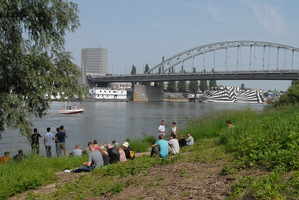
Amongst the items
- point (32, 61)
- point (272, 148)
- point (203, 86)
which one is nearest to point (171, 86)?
point (203, 86)

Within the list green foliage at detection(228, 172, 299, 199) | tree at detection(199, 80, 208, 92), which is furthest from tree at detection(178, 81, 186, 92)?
green foliage at detection(228, 172, 299, 199)

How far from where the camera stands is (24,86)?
9461 mm

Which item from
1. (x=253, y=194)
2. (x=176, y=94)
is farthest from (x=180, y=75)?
(x=253, y=194)

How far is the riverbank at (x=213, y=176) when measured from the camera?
4.82 meters

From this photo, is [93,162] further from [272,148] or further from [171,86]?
[171,86]

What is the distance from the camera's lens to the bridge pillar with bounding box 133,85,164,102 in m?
101

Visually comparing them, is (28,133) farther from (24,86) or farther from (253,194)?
Answer: (253,194)

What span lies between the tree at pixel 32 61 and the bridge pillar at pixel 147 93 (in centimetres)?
8849

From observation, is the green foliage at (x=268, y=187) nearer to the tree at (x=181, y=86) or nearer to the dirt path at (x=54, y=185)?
the dirt path at (x=54, y=185)

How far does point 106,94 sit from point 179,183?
280ft

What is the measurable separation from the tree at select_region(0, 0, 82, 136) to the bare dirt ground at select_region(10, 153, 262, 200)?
293cm

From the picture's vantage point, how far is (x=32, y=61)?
957 cm

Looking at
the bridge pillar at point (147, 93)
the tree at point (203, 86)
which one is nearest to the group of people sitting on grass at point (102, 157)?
the bridge pillar at point (147, 93)

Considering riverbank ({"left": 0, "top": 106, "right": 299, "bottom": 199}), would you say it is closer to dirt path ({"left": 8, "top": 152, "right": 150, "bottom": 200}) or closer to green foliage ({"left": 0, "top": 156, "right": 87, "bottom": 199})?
green foliage ({"left": 0, "top": 156, "right": 87, "bottom": 199})
